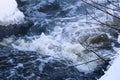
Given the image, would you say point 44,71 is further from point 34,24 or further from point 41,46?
point 34,24

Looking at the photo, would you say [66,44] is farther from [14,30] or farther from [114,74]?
[114,74]

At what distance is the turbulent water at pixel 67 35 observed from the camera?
6.52 metres

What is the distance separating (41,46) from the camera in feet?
22.8

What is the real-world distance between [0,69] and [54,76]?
44.6 inches

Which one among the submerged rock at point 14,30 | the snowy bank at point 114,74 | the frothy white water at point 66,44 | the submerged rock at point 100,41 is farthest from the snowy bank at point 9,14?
the snowy bank at point 114,74

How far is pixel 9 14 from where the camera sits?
7.77 metres

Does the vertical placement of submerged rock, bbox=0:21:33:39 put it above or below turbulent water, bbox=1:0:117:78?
above

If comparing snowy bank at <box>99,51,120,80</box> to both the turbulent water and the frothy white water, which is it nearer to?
the turbulent water

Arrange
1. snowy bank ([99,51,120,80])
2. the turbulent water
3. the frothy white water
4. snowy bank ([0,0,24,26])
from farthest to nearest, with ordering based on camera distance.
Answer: snowy bank ([0,0,24,26]), the turbulent water, the frothy white water, snowy bank ([99,51,120,80])

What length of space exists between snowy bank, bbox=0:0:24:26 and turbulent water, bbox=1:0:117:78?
0.54 meters

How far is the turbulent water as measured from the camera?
6520 mm

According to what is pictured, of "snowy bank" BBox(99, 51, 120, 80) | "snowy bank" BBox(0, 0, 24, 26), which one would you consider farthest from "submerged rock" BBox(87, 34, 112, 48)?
"snowy bank" BBox(99, 51, 120, 80)

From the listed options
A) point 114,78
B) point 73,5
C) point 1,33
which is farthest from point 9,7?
point 114,78

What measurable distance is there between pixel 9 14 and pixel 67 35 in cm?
175
